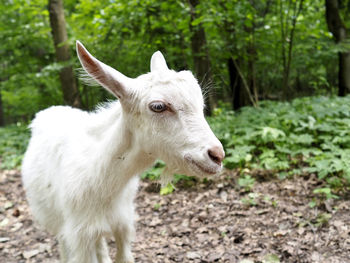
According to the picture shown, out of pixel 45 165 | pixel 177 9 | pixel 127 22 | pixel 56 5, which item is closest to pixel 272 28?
pixel 177 9

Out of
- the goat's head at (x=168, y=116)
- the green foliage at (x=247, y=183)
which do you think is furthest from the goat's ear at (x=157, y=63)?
the green foliage at (x=247, y=183)

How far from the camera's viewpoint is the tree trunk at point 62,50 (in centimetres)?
711

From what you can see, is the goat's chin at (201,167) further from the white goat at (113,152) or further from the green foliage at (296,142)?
the green foliage at (296,142)

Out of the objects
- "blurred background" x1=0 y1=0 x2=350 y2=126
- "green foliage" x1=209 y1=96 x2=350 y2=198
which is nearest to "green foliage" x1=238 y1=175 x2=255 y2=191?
"green foliage" x1=209 y1=96 x2=350 y2=198

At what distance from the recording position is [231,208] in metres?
3.94

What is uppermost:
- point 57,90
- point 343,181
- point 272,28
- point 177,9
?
point 177,9

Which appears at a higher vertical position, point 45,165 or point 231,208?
point 45,165

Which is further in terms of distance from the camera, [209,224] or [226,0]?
[226,0]

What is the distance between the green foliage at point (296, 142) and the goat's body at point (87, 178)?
2466 mm

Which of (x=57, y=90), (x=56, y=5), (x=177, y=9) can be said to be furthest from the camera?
(x=57, y=90)

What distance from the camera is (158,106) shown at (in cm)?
180

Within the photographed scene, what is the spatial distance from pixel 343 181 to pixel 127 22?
4456mm

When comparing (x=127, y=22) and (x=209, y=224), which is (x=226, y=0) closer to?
(x=127, y=22)

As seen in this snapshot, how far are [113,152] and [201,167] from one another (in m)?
0.70
